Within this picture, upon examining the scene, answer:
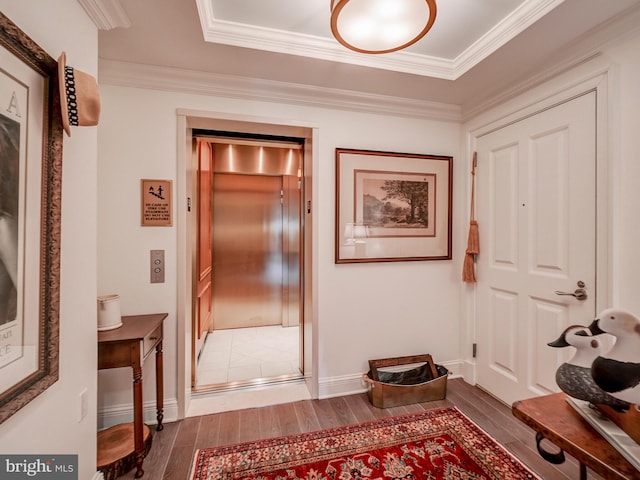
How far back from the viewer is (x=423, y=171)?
2434mm

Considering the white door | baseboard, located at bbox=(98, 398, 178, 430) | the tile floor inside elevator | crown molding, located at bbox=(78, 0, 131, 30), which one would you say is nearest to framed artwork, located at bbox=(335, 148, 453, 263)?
the white door

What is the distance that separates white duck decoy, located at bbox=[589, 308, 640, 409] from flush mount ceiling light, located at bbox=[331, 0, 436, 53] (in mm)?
1268

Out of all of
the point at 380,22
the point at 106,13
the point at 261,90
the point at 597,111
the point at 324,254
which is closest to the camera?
the point at 380,22

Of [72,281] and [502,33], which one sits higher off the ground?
[502,33]

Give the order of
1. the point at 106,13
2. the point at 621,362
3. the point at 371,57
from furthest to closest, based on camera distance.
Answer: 1. the point at 371,57
2. the point at 106,13
3. the point at 621,362

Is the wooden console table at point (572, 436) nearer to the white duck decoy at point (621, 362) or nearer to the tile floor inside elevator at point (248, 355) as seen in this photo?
the white duck decoy at point (621, 362)

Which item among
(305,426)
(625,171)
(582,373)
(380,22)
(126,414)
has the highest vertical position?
(380,22)

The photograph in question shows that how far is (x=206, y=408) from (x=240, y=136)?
2.13 meters

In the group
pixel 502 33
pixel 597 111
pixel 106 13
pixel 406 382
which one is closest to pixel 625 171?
pixel 597 111

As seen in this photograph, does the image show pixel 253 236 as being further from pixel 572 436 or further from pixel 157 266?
pixel 572 436

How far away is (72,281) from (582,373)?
6.54 ft

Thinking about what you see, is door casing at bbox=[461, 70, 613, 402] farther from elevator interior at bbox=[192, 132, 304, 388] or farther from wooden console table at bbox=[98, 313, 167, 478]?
wooden console table at bbox=[98, 313, 167, 478]

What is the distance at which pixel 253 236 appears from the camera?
3762mm

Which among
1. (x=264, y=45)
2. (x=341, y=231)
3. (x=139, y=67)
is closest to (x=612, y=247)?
(x=341, y=231)
